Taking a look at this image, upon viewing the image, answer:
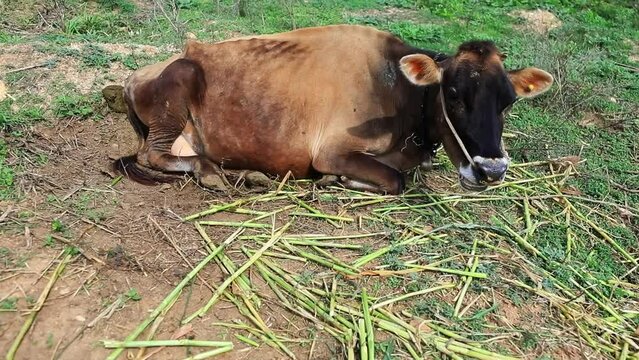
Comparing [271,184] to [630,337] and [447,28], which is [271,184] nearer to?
[630,337]

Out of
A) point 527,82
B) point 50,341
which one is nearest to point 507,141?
point 527,82

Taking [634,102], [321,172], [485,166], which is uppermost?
[485,166]

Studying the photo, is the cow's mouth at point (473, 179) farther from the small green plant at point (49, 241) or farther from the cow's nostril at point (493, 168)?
the small green plant at point (49, 241)

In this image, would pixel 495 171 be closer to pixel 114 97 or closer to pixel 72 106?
pixel 114 97

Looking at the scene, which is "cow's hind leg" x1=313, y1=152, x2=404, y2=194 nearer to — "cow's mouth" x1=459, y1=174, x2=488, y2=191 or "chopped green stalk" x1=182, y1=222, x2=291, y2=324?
"cow's mouth" x1=459, y1=174, x2=488, y2=191

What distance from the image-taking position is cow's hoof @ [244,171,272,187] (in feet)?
16.4

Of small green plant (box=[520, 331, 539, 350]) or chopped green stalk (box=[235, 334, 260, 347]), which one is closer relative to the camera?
A: chopped green stalk (box=[235, 334, 260, 347])

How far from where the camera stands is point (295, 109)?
204 inches

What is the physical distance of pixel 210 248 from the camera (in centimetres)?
396

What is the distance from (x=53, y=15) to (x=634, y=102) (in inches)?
312

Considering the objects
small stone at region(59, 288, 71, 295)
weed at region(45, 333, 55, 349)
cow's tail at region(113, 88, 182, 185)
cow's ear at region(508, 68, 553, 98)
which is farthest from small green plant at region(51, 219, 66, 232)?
cow's ear at region(508, 68, 553, 98)

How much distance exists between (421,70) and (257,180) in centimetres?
165

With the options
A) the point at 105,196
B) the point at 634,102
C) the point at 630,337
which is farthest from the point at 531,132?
the point at 105,196

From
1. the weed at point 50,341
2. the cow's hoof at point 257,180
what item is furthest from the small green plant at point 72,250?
the cow's hoof at point 257,180
